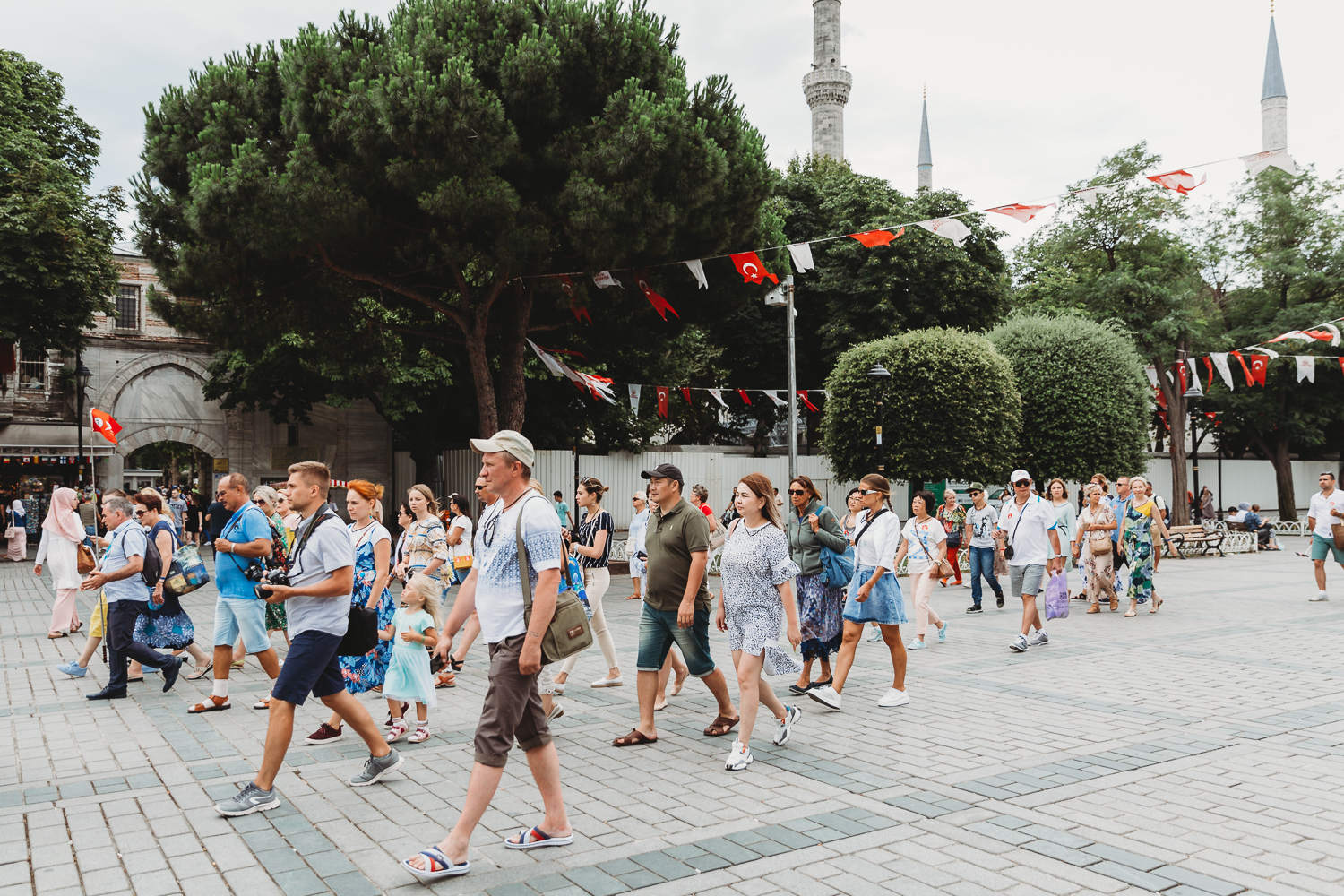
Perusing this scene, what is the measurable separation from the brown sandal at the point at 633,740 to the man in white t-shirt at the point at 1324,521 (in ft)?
39.3

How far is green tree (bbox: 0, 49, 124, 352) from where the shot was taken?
72.0ft

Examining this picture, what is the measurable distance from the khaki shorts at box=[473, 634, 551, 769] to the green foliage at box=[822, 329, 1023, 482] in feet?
66.3

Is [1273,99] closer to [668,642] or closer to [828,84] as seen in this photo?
[828,84]

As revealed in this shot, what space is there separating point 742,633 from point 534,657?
2135mm

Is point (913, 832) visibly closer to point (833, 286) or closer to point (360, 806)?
point (360, 806)

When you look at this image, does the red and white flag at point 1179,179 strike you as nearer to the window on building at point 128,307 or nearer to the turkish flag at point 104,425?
the turkish flag at point 104,425

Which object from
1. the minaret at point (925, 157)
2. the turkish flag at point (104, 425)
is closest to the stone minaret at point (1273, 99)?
the minaret at point (925, 157)

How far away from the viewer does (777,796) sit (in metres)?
5.10

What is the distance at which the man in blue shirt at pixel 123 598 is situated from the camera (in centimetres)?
759

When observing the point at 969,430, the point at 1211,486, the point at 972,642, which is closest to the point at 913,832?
the point at 972,642

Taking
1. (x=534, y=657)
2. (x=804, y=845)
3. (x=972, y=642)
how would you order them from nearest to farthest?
(x=534, y=657), (x=804, y=845), (x=972, y=642)

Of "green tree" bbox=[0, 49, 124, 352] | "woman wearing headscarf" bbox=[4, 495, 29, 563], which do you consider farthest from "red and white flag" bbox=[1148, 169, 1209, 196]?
"woman wearing headscarf" bbox=[4, 495, 29, 563]

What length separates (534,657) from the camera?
4.04m

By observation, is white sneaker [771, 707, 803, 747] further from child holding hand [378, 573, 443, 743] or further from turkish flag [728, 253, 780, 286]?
turkish flag [728, 253, 780, 286]
